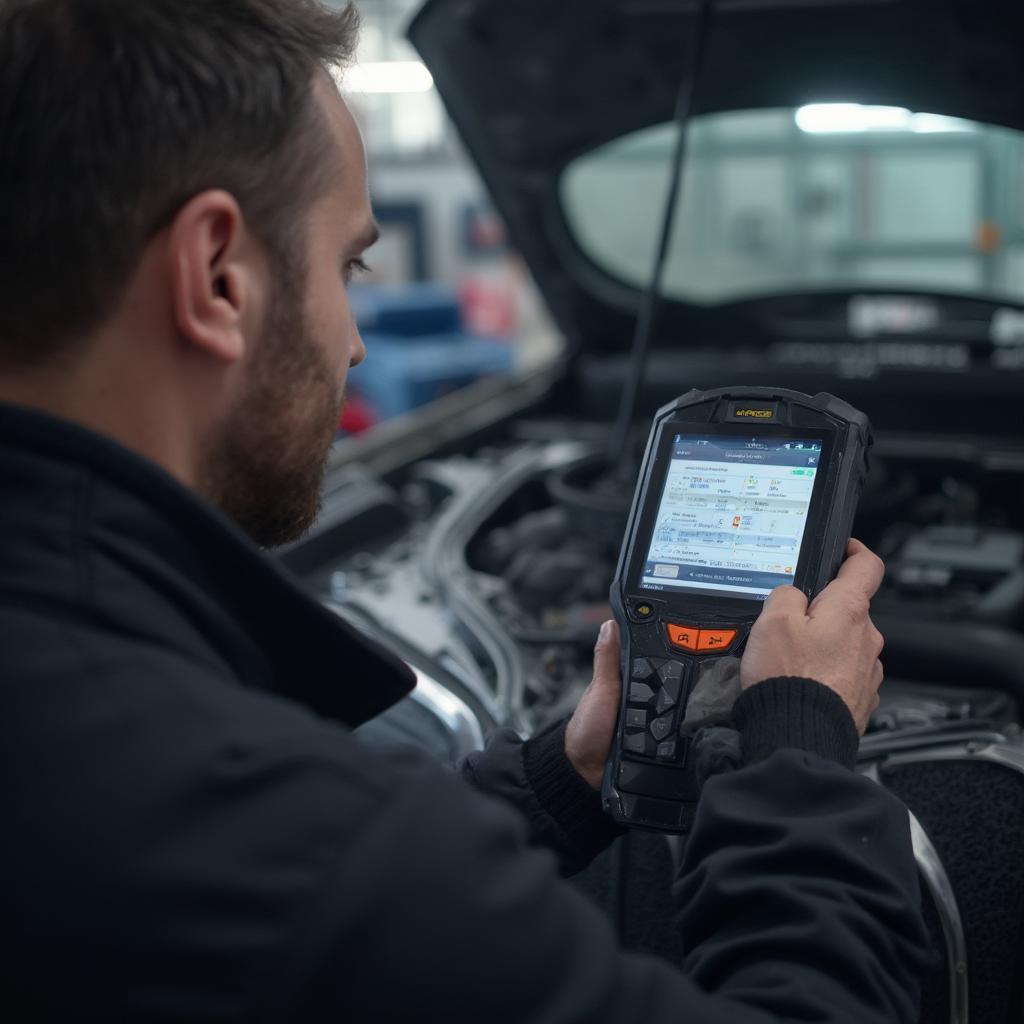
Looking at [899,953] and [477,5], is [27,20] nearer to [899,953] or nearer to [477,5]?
[899,953]

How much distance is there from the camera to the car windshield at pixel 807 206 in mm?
2158

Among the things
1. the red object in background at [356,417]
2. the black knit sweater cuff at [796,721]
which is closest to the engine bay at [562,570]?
the black knit sweater cuff at [796,721]

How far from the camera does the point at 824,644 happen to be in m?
0.86

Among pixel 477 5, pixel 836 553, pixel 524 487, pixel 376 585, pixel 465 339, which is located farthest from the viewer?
pixel 465 339

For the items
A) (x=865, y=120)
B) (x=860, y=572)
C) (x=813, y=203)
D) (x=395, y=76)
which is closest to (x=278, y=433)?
(x=860, y=572)

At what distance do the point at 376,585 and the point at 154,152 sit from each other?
3.36 ft

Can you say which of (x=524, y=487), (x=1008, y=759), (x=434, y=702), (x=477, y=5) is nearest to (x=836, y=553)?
(x=1008, y=759)

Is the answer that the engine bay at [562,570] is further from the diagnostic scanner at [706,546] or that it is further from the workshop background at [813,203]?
the workshop background at [813,203]

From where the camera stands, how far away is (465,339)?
7.04 meters

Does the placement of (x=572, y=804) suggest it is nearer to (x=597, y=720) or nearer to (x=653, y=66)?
(x=597, y=720)

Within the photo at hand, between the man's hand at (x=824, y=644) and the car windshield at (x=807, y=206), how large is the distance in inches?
52.9

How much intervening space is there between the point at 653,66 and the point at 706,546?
1203 millimetres

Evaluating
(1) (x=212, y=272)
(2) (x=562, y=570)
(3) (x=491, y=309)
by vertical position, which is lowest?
(3) (x=491, y=309)

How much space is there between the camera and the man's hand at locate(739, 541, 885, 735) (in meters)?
0.85
